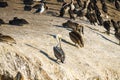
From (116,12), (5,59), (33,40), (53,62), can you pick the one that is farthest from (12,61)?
(116,12)

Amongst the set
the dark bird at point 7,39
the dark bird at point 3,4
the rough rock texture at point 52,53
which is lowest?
the dark bird at point 3,4

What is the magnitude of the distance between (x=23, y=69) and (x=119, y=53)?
28.8ft

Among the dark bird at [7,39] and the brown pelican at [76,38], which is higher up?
the dark bird at [7,39]

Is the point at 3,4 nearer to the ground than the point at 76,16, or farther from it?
nearer to the ground

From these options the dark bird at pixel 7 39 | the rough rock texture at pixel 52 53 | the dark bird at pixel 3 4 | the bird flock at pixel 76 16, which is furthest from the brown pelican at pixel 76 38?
the dark bird at pixel 3 4

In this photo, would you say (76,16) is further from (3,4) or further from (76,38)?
(76,38)

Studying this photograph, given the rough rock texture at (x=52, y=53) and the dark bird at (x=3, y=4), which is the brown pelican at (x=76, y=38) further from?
the dark bird at (x=3, y=4)

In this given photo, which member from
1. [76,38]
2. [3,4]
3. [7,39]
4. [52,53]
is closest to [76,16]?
[3,4]

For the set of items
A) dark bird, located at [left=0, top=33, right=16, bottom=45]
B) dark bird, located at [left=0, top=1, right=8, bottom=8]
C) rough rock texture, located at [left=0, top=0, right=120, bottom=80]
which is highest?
dark bird, located at [left=0, top=33, right=16, bottom=45]

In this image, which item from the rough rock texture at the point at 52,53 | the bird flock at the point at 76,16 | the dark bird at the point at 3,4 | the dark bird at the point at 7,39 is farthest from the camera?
the dark bird at the point at 3,4

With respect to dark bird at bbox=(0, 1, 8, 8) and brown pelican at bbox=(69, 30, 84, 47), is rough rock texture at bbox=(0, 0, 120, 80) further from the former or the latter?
dark bird at bbox=(0, 1, 8, 8)

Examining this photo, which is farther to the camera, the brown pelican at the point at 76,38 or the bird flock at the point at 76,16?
the brown pelican at the point at 76,38

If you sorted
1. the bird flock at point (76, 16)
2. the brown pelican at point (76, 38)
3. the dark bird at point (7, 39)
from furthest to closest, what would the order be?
the brown pelican at point (76, 38), the bird flock at point (76, 16), the dark bird at point (7, 39)

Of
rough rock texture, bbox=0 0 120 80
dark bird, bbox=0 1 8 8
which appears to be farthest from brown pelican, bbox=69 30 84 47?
dark bird, bbox=0 1 8 8
